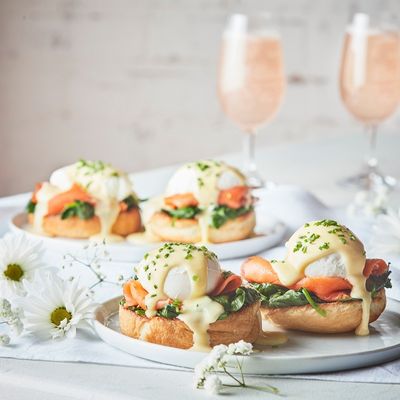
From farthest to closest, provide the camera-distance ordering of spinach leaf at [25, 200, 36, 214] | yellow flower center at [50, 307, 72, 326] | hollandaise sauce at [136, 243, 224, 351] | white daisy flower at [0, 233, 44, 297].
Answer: spinach leaf at [25, 200, 36, 214], white daisy flower at [0, 233, 44, 297], yellow flower center at [50, 307, 72, 326], hollandaise sauce at [136, 243, 224, 351]

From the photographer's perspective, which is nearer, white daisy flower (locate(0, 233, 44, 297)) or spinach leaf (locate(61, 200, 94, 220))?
white daisy flower (locate(0, 233, 44, 297))

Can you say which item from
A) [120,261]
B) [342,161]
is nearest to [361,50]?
[342,161]

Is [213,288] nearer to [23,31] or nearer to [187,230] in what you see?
[187,230]

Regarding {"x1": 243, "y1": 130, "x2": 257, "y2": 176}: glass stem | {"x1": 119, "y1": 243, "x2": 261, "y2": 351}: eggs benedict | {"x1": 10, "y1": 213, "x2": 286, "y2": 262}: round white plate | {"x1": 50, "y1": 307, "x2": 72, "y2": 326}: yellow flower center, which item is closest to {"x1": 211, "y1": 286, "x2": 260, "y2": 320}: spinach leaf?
{"x1": 119, "y1": 243, "x2": 261, "y2": 351}: eggs benedict

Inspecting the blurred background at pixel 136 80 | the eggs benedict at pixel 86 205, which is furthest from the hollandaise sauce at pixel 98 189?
the blurred background at pixel 136 80

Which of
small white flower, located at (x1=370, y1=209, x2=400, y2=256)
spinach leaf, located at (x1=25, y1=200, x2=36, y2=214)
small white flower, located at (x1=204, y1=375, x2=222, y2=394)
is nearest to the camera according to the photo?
small white flower, located at (x1=204, y1=375, x2=222, y2=394)

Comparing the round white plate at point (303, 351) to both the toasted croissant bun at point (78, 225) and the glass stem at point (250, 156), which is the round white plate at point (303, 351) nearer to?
the toasted croissant bun at point (78, 225)

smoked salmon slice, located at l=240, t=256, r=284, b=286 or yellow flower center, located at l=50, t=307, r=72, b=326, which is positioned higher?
smoked salmon slice, located at l=240, t=256, r=284, b=286

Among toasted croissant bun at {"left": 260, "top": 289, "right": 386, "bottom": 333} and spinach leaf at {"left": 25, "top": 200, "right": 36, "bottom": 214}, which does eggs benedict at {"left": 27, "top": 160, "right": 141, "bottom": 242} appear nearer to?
spinach leaf at {"left": 25, "top": 200, "right": 36, "bottom": 214}
